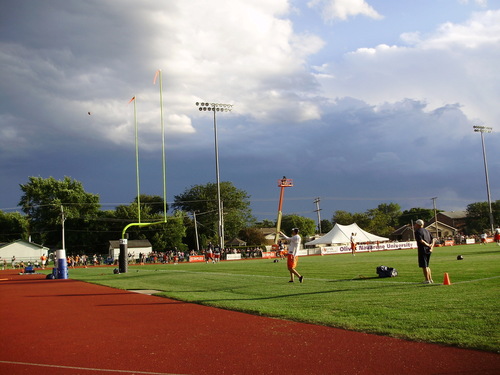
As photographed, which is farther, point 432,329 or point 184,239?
point 184,239

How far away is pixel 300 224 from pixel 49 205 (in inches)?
2661

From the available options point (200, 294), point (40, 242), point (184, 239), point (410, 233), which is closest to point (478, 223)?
point (410, 233)

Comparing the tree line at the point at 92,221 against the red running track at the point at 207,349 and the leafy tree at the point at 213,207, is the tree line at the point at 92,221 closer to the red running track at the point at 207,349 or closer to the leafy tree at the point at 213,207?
the leafy tree at the point at 213,207

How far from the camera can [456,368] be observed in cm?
509

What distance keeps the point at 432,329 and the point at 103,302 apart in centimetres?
963

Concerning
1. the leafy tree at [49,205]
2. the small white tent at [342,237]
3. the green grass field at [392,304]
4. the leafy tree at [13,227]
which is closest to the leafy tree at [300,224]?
the leafy tree at [49,205]

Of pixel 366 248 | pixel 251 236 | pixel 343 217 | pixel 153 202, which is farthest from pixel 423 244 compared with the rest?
pixel 343 217

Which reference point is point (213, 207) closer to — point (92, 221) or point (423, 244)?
point (92, 221)

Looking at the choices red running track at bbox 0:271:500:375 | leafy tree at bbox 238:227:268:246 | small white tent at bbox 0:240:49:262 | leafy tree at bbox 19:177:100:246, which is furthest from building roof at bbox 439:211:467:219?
red running track at bbox 0:271:500:375

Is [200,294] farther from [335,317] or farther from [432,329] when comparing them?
[432,329]

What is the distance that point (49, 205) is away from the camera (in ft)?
262

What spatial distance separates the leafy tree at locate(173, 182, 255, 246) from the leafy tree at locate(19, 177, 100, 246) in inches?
925

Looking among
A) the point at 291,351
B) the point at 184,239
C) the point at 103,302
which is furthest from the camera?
the point at 184,239

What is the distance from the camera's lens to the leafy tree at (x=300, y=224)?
125 meters
